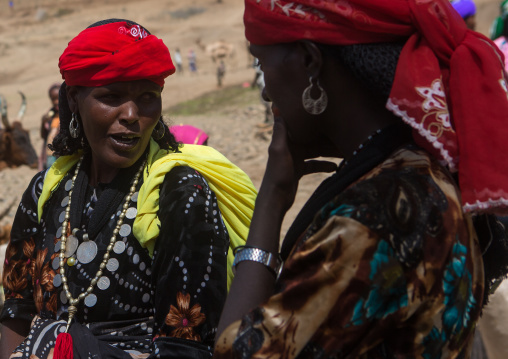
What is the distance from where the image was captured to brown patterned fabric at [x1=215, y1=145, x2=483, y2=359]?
1.36m

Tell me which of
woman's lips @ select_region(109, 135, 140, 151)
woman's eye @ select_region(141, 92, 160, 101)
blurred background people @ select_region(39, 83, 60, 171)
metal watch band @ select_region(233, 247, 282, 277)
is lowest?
blurred background people @ select_region(39, 83, 60, 171)

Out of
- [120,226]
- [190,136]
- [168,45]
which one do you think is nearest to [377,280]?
[120,226]

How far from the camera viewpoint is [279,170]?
1.73 meters

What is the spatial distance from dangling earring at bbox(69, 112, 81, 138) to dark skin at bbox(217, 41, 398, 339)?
123 cm

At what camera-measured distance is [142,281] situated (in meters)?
2.34

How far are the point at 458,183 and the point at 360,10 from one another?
47cm

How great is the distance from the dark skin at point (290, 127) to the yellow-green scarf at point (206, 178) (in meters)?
0.75

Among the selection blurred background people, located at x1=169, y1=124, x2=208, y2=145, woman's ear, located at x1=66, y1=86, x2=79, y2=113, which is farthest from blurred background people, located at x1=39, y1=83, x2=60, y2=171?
woman's ear, located at x1=66, y1=86, x2=79, y2=113

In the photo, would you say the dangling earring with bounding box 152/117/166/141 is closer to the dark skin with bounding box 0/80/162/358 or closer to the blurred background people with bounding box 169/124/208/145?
the dark skin with bounding box 0/80/162/358

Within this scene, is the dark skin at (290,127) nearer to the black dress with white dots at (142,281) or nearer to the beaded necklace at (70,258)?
the black dress with white dots at (142,281)

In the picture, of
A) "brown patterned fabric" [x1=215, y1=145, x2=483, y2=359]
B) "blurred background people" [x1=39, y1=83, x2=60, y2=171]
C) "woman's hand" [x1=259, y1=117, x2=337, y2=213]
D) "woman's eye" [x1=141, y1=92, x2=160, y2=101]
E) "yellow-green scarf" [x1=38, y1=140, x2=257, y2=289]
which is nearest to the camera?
"brown patterned fabric" [x1=215, y1=145, x2=483, y2=359]

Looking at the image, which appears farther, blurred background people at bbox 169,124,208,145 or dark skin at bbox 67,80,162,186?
blurred background people at bbox 169,124,208,145

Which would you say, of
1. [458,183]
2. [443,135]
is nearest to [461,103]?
[443,135]

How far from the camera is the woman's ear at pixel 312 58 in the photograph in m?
1.55
